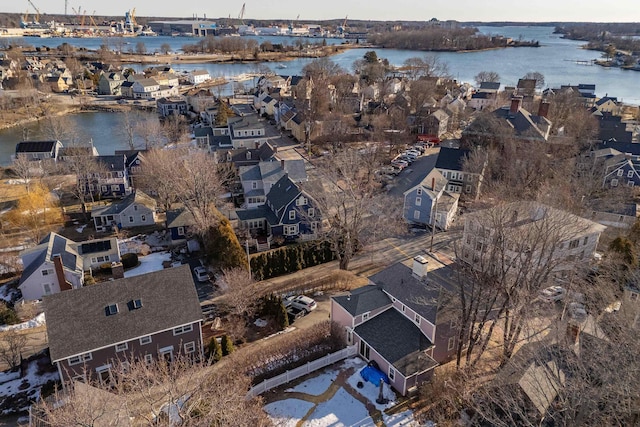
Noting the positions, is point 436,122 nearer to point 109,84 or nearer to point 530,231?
point 530,231

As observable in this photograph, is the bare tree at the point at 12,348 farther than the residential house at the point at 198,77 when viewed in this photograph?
No

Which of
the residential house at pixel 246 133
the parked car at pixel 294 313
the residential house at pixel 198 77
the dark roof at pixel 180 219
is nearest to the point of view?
the parked car at pixel 294 313

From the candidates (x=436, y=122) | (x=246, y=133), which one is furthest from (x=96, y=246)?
(x=436, y=122)

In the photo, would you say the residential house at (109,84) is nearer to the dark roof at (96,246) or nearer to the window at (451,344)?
the dark roof at (96,246)

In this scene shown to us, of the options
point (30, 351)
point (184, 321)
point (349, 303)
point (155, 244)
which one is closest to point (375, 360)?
point (349, 303)

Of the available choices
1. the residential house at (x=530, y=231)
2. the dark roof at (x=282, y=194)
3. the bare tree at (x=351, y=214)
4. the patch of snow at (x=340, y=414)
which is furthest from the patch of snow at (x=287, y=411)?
the dark roof at (x=282, y=194)

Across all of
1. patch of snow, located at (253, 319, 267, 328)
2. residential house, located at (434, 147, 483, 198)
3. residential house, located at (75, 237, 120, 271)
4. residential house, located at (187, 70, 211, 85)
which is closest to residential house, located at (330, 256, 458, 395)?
patch of snow, located at (253, 319, 267, 328)

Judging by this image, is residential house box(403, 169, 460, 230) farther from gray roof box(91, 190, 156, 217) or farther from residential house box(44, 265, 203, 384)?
gray roof box(91, 190, 156, 217)
